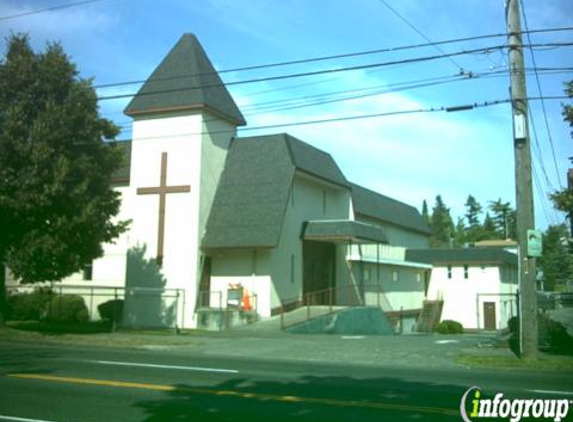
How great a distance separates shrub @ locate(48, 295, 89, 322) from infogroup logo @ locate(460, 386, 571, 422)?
25671mm

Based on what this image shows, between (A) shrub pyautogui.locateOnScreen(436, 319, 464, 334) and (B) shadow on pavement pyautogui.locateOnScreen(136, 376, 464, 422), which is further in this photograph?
(A) shrub pyautogui.locateOnScreen(436, 319, 464, 334)

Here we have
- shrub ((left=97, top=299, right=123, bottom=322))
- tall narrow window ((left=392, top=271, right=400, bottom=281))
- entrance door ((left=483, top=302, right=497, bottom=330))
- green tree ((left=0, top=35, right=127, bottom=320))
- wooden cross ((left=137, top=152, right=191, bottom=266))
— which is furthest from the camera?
entrance door ((left=483, top=302, right=497, bottom=330))

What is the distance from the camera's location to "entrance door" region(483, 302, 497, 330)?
4981 centimetres

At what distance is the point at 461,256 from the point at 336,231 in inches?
989

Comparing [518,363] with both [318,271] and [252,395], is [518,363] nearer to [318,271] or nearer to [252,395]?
[252,395]

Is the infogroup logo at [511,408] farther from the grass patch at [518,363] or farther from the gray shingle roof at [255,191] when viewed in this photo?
the gray shingle roof at [255,191]

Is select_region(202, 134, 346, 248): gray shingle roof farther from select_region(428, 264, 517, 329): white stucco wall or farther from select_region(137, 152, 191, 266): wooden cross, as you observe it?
select_region(428, 264, 517, 329): white stucco wall

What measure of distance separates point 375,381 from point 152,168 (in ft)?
69.6

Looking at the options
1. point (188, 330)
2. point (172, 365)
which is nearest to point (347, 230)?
point (188, 330)

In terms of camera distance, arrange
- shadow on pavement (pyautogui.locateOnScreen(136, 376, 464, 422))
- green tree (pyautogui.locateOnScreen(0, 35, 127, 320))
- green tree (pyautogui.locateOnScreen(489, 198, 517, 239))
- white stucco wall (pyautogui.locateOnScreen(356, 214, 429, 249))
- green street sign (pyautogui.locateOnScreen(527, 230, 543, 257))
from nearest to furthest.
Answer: shadow on pavement (pyautogui.locateOnScreen(136, 376, 464, 422))
green street sign (pyautogui.locateOnScreen(527, 230, 543, 257))
green tree (pyautogui.locateOnScreen(0, 35, 127, 320))
white stucco wall (pyautogui.locateOnScreen(356, 214, 429, 249))
green tree (pyautogui.locateOnScreen(489, 198, 517, 239))

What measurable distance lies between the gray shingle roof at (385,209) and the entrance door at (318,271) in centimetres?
683

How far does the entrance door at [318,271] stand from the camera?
34125 mm

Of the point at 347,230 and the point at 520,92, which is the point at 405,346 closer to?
the point at 520,92

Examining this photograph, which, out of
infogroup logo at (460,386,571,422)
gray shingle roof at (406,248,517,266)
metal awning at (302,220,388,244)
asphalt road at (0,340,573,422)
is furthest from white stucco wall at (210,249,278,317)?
gray shingle roof at (406,248,517,266)
